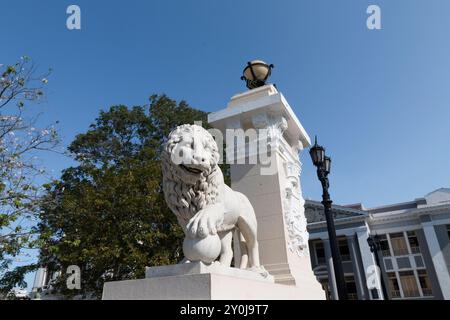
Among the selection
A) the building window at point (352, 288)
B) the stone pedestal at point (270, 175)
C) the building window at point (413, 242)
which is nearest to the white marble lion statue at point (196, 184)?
the stone pedestal at point (270, 175)

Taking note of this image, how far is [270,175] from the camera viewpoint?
4.84 m

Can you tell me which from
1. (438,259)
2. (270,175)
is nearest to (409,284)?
(438,259)

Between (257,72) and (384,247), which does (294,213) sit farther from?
(384,247)

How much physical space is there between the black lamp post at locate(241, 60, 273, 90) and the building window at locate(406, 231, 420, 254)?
1111 inches

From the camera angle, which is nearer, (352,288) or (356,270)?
(356,270)

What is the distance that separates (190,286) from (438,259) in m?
30.1

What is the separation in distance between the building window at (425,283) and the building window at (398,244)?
1.88 meters

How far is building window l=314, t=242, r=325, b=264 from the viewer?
30.2 metres

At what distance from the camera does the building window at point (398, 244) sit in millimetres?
27844

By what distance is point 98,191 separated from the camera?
12.4 metres

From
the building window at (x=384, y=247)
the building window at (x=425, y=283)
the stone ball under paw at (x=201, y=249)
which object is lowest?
the stone ball under paw at (x=201, y=249)

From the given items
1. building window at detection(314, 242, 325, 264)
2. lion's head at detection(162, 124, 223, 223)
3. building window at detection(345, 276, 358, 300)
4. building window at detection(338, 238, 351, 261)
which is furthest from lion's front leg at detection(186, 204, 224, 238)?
building window at detection(314, 242, 325, 264)

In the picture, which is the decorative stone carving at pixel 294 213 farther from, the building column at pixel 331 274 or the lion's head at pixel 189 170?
the building column at pixel 331 274

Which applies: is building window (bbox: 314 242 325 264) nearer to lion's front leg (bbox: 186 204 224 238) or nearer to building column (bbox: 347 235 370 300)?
building column (bbox: 347 235 370 300)
